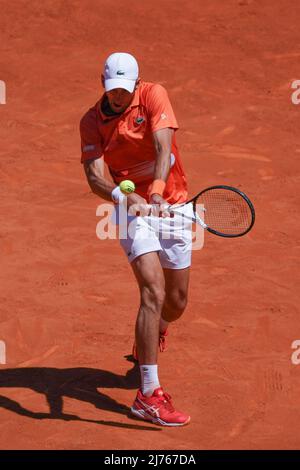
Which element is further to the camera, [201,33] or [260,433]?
[201,33]

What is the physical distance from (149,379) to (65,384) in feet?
2.89

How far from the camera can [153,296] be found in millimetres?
6852

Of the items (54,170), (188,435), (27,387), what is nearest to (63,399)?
(27,387)

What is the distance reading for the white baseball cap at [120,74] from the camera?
274 inches

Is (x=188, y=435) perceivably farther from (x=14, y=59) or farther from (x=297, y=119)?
(x=14, y=59)

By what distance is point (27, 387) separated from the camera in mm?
7449

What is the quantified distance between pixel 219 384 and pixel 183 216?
1.26 m

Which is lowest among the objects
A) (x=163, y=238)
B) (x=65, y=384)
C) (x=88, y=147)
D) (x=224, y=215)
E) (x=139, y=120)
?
(x=65, y=384)

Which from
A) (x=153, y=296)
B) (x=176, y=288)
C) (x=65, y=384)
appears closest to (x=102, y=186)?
(x=153, y=296)

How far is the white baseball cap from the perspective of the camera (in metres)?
6.96

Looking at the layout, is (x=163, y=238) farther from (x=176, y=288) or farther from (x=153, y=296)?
(x=153, y=296)

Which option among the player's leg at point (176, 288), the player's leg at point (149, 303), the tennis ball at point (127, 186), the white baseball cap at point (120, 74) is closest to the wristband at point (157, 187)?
the tennis ball at point (127, 186)

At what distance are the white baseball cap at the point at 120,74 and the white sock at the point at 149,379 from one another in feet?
6.20

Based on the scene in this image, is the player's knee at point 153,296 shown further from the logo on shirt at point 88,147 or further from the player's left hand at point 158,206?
the logo on shirt at point 88,147
